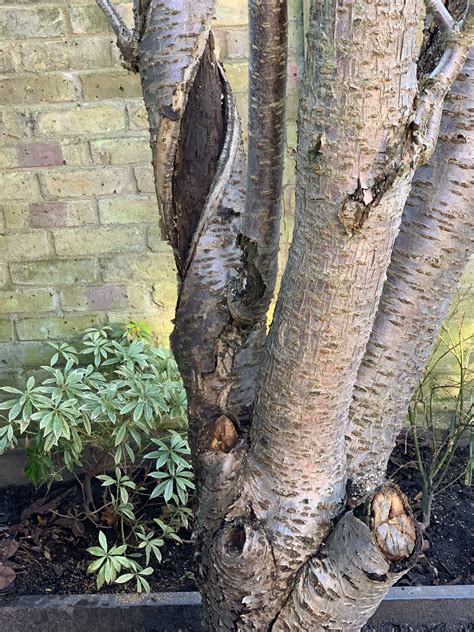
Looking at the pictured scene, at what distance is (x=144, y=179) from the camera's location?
7.91ft

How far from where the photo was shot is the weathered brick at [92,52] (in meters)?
2.24

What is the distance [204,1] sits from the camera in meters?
0.99

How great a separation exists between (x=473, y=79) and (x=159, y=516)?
194cm

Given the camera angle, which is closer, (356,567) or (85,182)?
(356,567)

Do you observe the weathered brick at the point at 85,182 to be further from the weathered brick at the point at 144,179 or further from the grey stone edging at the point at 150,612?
the grey stone edging at the point at 150,612

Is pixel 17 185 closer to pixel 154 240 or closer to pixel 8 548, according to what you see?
pixel 154 240

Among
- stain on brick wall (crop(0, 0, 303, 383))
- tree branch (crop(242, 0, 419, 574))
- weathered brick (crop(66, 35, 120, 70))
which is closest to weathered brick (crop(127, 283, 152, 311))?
stain on brick wall (crop(0, 0, 303, 383))

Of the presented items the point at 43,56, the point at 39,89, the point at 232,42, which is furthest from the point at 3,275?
the point at 232,42

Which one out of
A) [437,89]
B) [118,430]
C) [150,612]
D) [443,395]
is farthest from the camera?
[443,395]

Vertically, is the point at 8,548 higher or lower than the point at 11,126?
lower

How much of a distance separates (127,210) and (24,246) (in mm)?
437

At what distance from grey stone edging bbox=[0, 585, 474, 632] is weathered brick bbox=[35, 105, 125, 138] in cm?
160

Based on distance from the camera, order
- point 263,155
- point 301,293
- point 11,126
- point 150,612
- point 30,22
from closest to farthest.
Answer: point 301,293 → point 263,155 → point 150,612 → point 30,22 → point 11,126

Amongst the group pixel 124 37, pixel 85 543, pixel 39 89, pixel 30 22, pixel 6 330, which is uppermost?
pixel 124 37
